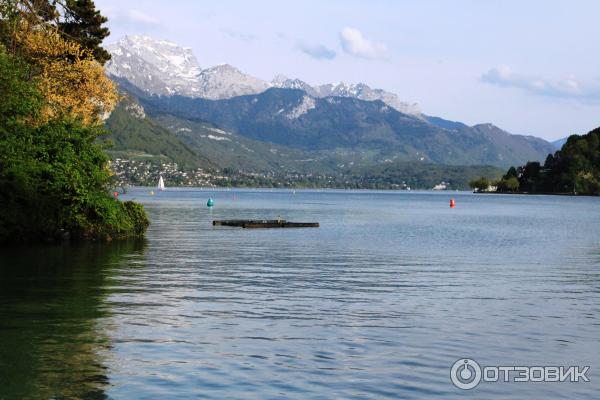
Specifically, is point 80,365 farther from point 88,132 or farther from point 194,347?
point 88,132

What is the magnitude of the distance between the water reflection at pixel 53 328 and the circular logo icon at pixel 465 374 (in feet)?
28.4

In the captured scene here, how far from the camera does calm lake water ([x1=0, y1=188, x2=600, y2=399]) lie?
63.2ft

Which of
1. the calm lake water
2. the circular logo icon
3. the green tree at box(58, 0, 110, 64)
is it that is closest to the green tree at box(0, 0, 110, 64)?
A: the green tree at box(58, 0, 110, 64)

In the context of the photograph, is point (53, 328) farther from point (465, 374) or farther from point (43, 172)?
point (43, 172)

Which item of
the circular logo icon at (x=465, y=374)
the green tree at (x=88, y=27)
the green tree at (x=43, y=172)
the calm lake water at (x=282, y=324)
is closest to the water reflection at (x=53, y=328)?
the calm lake water at (x=282, y=324)

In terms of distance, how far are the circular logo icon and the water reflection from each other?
28.4 feet

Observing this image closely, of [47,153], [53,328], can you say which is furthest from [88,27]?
[53,328]

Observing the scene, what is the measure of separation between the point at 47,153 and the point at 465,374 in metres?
47.1

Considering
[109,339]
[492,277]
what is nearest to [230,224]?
[492,277]

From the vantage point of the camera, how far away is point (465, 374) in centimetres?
2048

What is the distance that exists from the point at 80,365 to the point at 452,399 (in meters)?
9.56

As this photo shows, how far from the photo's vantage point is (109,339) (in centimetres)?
2409

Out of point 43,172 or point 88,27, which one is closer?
point 43,172

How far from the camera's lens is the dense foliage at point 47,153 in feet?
185
